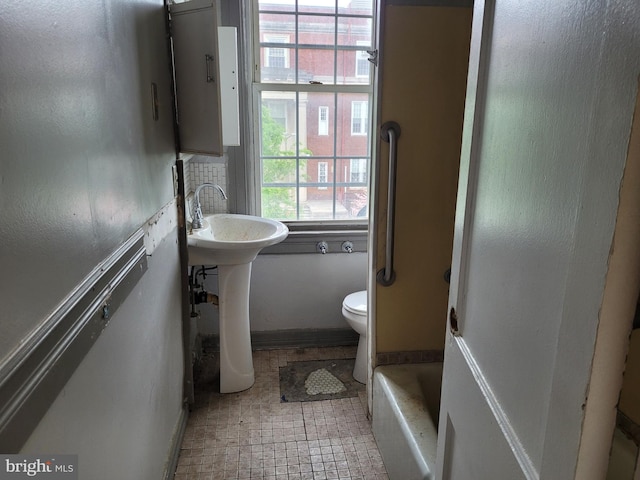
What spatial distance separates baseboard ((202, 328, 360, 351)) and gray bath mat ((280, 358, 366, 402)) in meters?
0.19

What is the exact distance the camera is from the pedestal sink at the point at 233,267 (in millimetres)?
2160

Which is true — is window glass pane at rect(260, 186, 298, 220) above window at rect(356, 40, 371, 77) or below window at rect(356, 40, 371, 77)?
below

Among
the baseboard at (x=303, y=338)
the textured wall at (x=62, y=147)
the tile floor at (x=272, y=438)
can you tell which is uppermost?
the textured wall at (x=62, y=147)

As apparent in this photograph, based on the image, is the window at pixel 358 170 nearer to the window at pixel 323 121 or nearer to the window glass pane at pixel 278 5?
the window at pixel 323 121

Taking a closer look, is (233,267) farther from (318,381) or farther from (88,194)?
(88,194)

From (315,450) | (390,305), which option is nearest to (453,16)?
(390,305)

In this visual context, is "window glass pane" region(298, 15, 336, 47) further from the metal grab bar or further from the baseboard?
the baseboard

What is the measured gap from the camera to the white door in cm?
54

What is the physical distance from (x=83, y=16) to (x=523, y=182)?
95cm

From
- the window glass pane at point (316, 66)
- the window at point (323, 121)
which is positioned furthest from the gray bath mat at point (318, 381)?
the window glass pane at point (316, 66)

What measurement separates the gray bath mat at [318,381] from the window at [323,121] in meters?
1.34

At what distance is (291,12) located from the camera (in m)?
2.54

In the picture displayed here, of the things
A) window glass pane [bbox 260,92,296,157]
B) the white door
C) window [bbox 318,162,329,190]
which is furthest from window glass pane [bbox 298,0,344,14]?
the white door

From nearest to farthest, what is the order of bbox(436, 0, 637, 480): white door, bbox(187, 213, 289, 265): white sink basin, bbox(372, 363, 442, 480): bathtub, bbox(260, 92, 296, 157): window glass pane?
1. bbox(436, 0, 637, 480): white door
2. bbox(372, 363, 442, 480): bathtub
3. bbox(187, 213, 289, 265): white sink basin
4. bbox(260, 92, 296, 157): window glass pane
